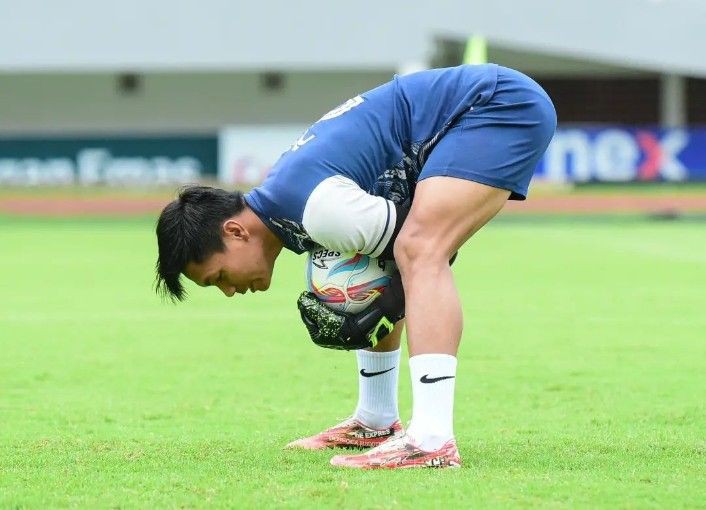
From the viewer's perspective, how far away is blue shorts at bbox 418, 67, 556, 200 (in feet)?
17.2

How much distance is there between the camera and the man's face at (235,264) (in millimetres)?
5406

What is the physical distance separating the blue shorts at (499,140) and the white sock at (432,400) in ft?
2.22

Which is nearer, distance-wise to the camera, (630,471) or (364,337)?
(630,471)

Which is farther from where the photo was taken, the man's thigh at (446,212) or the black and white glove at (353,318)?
the black and white glove at (353,318)

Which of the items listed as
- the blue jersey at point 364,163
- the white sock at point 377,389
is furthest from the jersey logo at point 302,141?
the white sock at point 377,389

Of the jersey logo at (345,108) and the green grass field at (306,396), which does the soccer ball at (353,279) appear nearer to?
the jersey logo at (345,108)

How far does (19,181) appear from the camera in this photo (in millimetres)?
31547

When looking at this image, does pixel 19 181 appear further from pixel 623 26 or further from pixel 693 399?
pixel 693 399

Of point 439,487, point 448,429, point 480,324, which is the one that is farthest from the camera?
point 480,324

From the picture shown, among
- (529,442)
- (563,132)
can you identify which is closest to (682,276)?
(529,442)

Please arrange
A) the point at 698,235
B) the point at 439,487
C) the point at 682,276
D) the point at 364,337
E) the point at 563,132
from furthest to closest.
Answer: the point at 563,132, the point at 698,235, the point at 682,276, the point at 364,337, the point at 439,487

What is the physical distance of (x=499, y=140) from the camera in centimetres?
528

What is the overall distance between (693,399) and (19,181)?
26.1 metres

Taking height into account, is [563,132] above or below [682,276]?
below
